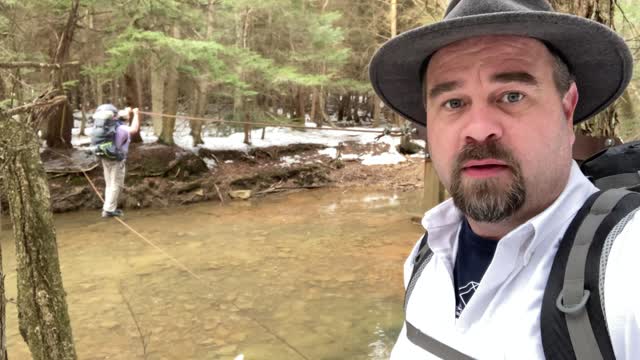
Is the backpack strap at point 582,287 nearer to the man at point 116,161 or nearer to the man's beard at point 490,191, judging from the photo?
the man's beard at point 490,191

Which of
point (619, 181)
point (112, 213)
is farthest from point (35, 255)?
point (112, 213)

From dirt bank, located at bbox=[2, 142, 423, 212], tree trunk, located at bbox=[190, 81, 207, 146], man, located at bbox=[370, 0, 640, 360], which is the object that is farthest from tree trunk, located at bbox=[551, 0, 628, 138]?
tree trunk, located at bbox=[190, 81, 207, 146]

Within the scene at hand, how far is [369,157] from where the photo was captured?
1886 cm

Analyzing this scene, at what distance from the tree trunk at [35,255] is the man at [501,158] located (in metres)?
2.83

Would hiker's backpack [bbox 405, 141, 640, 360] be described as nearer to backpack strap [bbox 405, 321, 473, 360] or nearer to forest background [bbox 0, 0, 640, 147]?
backpack strap [bbox 405, 321, 473, 360]

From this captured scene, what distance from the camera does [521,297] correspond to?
44.9 inches

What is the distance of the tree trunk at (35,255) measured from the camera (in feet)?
10.8

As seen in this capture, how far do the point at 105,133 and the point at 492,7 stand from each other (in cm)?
935

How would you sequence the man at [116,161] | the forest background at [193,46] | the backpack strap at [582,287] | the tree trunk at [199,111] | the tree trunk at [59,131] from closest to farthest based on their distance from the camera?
the backpack strap at [582,287] < the man at [116,161] < the forest background at [193,46] < the tree trunk at [59,131] < the tree trunk at [199,111]

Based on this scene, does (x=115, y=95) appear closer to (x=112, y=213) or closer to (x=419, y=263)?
(x=112, y=213)

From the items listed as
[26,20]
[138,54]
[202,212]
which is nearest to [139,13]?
[138,54]

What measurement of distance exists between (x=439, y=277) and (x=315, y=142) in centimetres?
1837

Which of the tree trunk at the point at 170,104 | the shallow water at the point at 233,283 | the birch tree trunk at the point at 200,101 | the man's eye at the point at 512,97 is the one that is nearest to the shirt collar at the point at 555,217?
the man's eye at the point at 512,97

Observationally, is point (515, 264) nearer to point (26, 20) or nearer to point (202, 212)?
point (202, 212)
